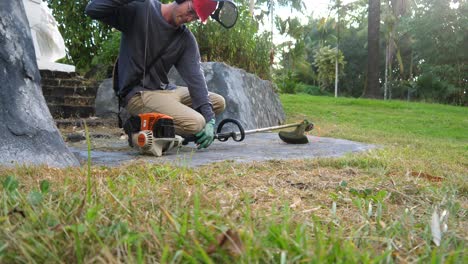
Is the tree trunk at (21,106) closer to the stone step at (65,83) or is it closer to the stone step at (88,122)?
the stone step at (88,122)

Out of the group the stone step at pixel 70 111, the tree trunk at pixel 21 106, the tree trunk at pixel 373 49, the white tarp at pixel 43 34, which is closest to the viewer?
the tree trunk at pixel 21 106

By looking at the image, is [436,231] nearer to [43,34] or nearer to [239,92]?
[239,92]

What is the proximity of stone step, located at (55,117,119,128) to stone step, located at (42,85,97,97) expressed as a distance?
24.3 inches

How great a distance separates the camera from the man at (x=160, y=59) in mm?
3592

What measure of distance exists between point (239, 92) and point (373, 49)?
14.7 m

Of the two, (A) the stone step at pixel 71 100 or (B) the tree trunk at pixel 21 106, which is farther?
(A) the stone step at pixel 71 100

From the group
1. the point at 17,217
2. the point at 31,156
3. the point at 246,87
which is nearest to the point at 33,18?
the point at 246,87

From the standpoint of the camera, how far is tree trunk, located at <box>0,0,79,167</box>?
248 centimetres

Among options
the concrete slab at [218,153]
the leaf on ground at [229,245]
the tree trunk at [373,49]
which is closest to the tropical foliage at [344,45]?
the tree trunk at [373,49]

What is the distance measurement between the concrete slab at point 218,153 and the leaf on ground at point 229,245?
1.90 m

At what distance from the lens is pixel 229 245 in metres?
0.97

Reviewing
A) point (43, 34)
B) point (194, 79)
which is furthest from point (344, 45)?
point (194, 79)

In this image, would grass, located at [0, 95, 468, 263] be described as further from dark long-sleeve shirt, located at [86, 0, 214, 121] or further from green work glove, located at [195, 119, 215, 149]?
dark long-sleeve shirt, located at [86, 0, 214, 121]

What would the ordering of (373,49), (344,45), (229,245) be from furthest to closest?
(344,45), (373,49), (229,245)
